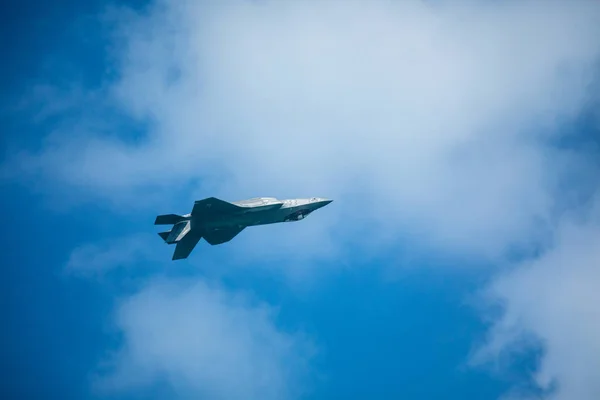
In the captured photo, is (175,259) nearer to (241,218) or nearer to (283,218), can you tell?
(241,218)

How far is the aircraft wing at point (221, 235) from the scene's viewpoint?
189 feet

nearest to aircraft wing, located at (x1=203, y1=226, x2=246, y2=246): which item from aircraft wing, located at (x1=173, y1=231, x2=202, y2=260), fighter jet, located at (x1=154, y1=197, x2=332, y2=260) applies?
fighter jet, located at (x1=154, y1=197, x2=332, y2=260)

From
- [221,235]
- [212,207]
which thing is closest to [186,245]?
[221,235]

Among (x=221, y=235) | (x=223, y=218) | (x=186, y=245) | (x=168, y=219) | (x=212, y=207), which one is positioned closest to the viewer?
(x=212, y=207)

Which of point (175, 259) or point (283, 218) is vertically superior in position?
point (283, 218)

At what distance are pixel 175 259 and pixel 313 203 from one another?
1811 centimetres

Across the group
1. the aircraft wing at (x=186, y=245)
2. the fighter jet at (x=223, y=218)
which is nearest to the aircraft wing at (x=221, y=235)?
the fighter jet at (x=223, y=218)

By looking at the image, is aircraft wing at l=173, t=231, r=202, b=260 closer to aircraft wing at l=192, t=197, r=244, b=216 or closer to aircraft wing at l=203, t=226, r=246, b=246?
aircraft wing at l=203, t=226, r=246, b=246

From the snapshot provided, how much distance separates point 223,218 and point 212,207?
228cm

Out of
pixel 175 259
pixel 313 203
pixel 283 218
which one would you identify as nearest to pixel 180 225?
A: pixel 175 259

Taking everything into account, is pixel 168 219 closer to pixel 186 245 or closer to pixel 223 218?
pixel 186 245

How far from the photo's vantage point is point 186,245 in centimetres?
5759

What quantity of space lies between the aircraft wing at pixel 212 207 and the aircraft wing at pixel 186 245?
356 cm

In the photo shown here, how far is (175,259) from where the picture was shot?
190 ft
